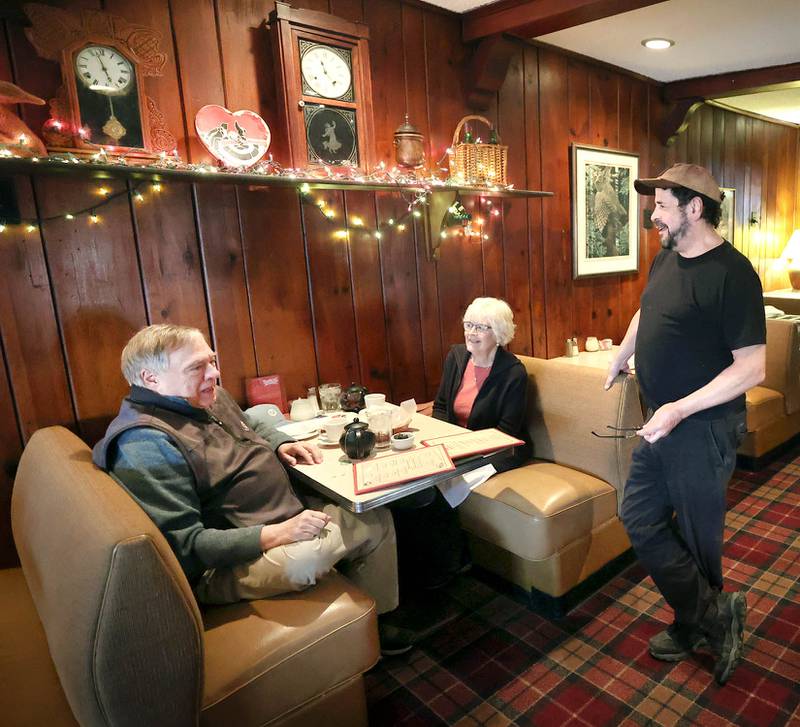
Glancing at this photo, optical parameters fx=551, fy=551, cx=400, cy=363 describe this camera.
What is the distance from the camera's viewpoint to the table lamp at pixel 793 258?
5503mm

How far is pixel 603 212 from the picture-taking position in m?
3.64

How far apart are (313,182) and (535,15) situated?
53.0 inches

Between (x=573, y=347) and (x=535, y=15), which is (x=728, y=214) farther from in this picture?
(x=535, y=15)

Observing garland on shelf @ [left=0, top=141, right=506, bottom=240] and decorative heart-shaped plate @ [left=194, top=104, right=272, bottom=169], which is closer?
garland on shelf @ [left=0, top=141, right=506, bottom=240]

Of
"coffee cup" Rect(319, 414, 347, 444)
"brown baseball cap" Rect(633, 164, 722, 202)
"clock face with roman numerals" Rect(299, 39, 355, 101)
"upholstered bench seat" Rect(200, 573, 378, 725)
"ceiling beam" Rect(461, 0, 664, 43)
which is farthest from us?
"ceiling beam" Rect(461, 0, 664, 43)

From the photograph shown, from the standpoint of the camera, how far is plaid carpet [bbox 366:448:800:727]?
5.32 ft

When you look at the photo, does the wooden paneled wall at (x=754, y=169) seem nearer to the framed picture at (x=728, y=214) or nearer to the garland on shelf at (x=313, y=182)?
the framed picture at (x=728, y=214)

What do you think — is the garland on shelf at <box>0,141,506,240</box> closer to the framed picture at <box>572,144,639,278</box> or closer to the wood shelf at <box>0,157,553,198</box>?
the wood shelf at <box>0,157,553,198</box>

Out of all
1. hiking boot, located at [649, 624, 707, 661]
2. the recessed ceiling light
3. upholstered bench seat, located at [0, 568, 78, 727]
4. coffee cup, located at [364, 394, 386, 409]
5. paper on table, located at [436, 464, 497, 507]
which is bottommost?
hiking boot, located at [649, 624, 707, 661]

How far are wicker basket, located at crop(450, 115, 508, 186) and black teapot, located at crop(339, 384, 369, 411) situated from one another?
1.14 meters

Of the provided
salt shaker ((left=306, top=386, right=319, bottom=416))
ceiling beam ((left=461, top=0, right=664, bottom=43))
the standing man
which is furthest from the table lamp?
salt shaker ((left=306, top=386, right=319, bottom=416))

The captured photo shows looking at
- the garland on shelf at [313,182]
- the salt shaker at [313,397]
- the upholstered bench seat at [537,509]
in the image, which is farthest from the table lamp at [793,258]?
the salt shaker at [313,397]

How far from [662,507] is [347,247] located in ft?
5.30

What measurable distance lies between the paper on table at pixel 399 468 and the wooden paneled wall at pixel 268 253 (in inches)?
31.4
